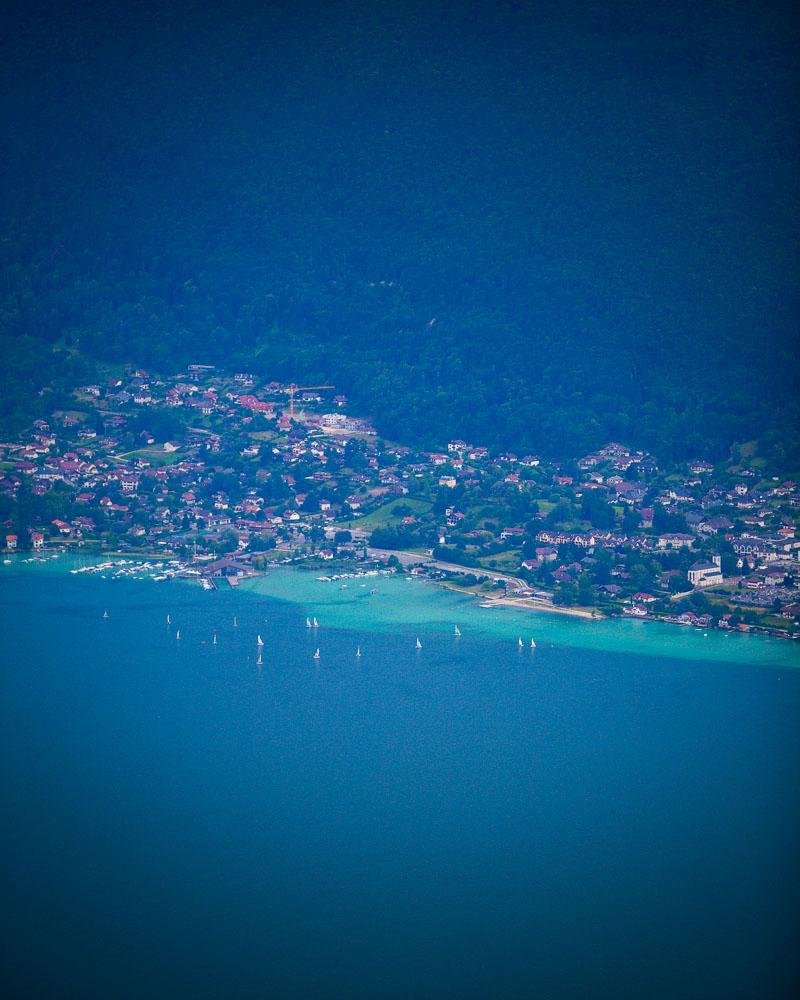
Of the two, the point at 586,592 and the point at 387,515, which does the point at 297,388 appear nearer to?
the point at 387,515

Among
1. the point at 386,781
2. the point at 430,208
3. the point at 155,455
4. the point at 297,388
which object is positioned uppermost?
the point at 430,208

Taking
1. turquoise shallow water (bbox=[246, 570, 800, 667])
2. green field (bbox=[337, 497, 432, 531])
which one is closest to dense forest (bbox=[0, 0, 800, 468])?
green field (bbox=[337, 497, 432, 531])

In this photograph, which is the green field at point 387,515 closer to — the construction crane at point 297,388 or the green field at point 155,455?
the green field at point 155,455

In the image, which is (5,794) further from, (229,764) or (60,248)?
(60,248)

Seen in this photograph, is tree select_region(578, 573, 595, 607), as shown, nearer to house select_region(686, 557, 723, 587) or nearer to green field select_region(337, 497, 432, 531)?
house select_region(686, 557, 723, 587)

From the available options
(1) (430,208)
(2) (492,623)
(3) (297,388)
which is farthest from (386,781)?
(1) (430,208)

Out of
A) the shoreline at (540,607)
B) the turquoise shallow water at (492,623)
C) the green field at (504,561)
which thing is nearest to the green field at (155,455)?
the turquoise shallow water at (492,623)
